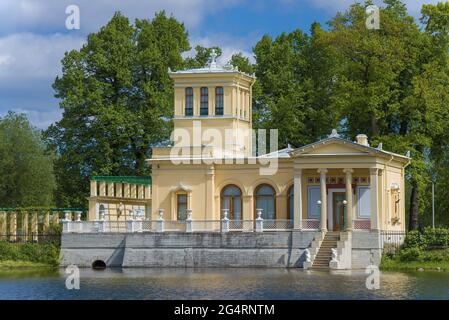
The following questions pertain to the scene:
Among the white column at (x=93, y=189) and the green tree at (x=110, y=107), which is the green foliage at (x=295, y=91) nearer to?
the green tree at (x=110, y=107)

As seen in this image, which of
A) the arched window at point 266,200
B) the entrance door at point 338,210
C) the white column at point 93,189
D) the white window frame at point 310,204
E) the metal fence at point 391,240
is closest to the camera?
the metal fence at point 391,240

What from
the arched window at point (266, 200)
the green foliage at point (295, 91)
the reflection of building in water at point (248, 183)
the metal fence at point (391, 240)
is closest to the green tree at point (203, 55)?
the green foliage at point (295, 91)

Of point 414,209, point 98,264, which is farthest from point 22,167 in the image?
point 414,209

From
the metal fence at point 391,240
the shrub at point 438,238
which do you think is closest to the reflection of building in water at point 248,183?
the metal fence at point 391,240

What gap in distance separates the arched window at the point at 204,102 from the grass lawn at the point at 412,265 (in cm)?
1364

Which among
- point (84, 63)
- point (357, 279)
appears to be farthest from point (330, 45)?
point (357, 279)

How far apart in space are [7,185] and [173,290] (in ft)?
141

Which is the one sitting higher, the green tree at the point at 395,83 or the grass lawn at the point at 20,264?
the green tree at the point at 395,83

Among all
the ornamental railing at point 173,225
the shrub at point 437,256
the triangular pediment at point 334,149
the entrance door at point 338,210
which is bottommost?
the shrub at point 437,256

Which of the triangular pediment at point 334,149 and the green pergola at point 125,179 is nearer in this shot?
the triangular pediment at point 334,149

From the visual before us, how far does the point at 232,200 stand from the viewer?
174 feet

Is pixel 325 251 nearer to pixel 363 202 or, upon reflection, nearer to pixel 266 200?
pixel 363 202

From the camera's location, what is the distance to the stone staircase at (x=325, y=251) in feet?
153

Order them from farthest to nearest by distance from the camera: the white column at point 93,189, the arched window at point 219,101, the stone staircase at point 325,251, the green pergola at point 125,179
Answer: the green pergola at point 125,179
the white column at point 93,189
the arched window at point 219,101
the stone staircase at point 325,251
